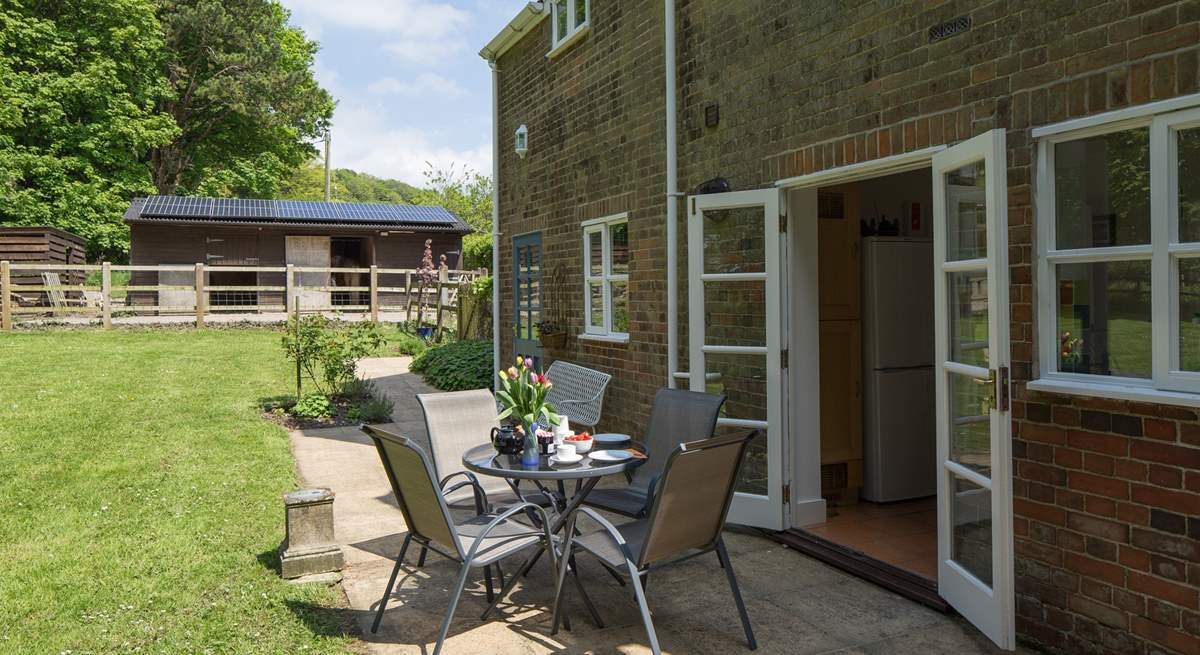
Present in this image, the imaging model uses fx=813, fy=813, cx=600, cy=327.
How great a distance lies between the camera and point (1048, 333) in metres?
3.41

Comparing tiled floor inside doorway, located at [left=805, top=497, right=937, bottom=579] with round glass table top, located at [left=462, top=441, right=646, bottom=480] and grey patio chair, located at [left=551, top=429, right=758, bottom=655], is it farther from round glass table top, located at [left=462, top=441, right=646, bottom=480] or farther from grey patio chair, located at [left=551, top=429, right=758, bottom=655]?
round glass table top, located at [left=462, top=441, right=646, bottom=480]

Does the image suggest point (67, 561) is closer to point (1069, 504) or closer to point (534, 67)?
point (1069, 504)

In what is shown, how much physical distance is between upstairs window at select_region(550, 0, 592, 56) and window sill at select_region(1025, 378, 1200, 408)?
18.2 feet

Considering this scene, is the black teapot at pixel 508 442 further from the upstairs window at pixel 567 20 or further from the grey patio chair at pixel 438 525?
the upstairs window at pixel 567 20

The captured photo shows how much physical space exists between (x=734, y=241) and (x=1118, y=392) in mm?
2680

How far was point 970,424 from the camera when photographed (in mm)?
3771

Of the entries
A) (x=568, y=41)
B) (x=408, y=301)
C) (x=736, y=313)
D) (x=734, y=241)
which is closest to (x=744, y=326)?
(x=736, y=313)

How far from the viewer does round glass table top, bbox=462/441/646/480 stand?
12.3 feet

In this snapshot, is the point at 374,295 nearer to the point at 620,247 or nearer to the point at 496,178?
the point at 496,178

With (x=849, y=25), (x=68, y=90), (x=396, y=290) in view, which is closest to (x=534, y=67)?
(x=849, y=25)

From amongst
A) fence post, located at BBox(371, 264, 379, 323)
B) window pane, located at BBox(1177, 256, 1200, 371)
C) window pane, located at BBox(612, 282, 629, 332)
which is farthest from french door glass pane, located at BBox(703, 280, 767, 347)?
fence post, located at BBox(371, 264, 379, 323)

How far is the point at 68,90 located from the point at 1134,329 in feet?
105

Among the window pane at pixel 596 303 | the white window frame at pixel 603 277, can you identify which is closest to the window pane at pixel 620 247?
the white window frame at pixel 603 277

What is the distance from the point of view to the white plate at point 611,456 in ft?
13.1
